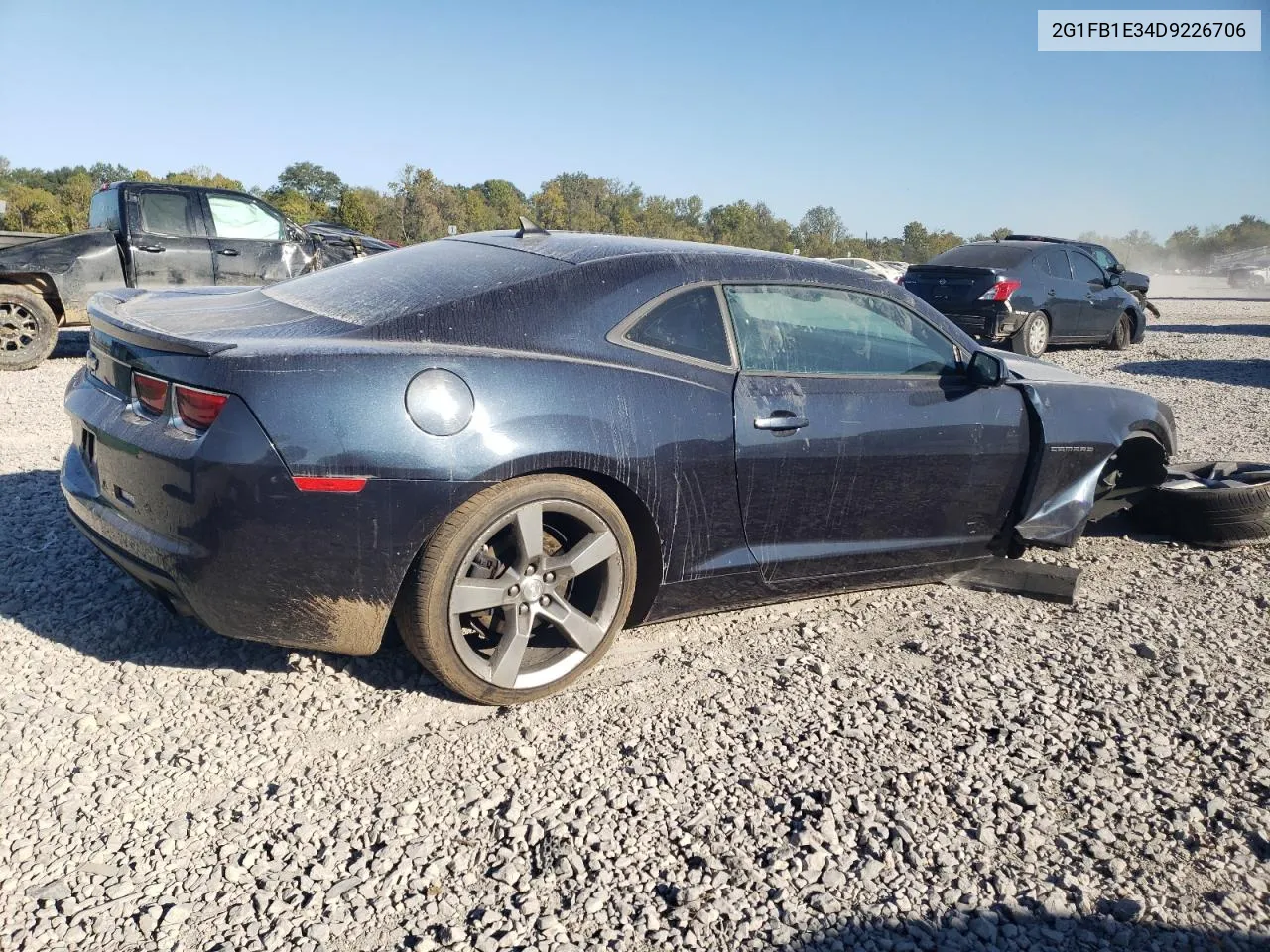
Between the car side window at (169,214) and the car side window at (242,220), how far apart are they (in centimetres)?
23

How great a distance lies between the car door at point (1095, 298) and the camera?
43.8 feet

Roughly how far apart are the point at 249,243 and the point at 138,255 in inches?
48.3

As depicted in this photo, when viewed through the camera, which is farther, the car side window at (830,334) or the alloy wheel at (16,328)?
the alloy wheel at (16,328)

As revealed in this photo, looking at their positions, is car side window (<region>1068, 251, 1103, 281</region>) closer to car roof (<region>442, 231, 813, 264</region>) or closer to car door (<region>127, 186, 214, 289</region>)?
car door (<region>127, 186, 214, 289</region>)

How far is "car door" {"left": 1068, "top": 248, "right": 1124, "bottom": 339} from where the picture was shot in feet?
43.8

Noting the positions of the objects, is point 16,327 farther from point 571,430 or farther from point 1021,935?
point 1021,935

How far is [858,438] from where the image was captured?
12.2 ft

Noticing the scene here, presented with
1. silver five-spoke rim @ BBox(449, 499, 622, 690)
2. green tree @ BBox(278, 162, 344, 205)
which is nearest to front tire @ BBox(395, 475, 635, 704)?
silver five-spoke rim @ BBox(449, 499, 622, 690)

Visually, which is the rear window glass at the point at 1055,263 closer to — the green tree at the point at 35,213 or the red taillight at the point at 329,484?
the red taillight at the point at 329,484

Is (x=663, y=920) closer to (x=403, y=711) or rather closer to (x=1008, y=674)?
(x=403, y=711)

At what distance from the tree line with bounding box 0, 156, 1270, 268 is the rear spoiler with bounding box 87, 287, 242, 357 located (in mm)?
36738

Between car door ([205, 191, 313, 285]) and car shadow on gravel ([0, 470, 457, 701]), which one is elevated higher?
car door ([205, 191, 313, 285])

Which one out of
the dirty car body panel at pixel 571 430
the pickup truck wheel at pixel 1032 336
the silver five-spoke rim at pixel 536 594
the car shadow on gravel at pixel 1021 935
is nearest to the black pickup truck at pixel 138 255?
the dirty car body panel at pixel 571 430

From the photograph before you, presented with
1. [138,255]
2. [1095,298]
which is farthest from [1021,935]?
[1095,298]
